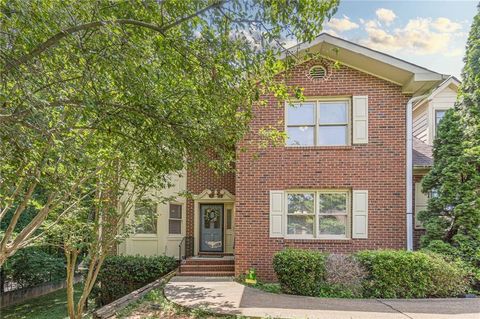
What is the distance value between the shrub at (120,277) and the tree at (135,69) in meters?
6.19

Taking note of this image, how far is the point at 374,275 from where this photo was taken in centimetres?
757

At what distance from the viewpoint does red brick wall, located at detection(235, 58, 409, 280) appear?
9.21m

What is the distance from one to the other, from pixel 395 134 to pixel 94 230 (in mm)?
8452

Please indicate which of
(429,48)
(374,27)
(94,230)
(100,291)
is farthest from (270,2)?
(100,291)

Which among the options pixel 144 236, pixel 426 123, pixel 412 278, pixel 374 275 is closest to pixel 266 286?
pixel 374 275

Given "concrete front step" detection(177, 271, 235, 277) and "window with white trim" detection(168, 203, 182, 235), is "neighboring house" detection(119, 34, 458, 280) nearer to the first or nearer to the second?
"concrete front step" detection(177, 271, 235, 277)

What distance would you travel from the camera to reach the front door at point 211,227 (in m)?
12.9

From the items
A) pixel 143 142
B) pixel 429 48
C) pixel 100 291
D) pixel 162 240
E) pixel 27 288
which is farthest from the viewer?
pixel 27 288

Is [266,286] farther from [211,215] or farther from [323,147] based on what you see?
[211,215]

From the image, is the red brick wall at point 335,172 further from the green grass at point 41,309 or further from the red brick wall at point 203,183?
the green grass at point 41,309

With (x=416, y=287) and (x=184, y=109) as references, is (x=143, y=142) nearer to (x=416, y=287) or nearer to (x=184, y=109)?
(x=184, y=109)

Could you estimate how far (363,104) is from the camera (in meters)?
9.47

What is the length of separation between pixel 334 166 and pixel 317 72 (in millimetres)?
2858

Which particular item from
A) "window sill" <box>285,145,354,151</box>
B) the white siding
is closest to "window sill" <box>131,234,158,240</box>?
the white siding
